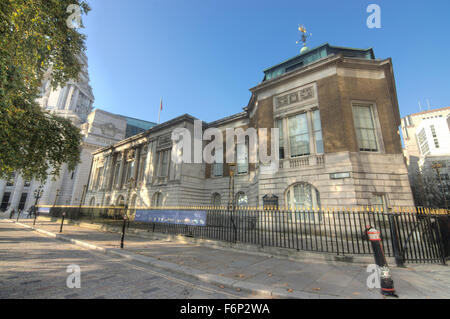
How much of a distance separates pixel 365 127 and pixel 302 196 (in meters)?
6.83

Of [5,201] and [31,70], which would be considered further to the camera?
[5,201]

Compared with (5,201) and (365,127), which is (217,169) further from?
(5,201)

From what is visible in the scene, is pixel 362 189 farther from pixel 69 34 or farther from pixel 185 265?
pixel 69 34

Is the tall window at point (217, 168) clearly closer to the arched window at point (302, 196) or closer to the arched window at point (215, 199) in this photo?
the arched window at point (215, 199)

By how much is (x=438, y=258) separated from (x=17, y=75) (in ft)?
54.3

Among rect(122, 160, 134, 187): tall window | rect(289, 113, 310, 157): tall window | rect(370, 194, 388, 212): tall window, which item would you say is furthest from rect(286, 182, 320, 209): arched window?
rect(122, 160, 134, 187): tall window

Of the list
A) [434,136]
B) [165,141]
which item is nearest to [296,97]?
[165,141]

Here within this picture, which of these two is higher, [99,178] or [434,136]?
[434,136]

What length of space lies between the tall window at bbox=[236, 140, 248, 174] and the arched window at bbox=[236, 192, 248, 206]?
2.55m

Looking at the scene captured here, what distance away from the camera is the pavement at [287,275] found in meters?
4.30

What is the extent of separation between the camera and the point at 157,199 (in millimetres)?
25547
